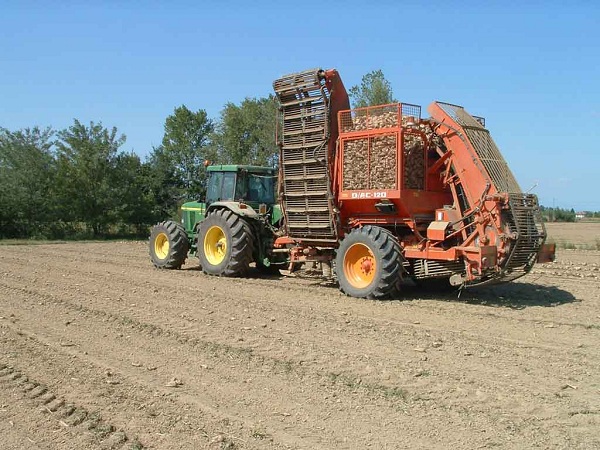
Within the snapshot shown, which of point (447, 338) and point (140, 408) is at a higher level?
point (447, 338)

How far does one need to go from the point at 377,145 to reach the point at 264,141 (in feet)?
80.9

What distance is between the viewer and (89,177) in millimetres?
29297

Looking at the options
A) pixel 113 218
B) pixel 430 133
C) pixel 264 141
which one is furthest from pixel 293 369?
pixel 264 141

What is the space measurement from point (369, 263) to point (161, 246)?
21.5 ft

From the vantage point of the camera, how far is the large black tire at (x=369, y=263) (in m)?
9.16

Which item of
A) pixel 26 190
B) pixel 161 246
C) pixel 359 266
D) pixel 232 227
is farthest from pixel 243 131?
pixel 359 266

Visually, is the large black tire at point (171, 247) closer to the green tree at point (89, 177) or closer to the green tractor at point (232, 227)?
the green tractor at point (232, 227)

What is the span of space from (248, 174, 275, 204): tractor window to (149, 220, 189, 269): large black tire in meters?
1.99

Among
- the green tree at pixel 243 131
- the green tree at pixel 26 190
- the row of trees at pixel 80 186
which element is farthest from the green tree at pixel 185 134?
the green tree at pixel 26 190

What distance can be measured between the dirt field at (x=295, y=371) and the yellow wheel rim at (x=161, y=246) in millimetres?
4635

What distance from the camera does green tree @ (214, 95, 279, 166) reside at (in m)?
37.1

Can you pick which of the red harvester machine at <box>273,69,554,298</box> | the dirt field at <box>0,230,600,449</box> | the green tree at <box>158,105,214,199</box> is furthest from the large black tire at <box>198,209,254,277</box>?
the green tree at <box>158,105,214,199</box>

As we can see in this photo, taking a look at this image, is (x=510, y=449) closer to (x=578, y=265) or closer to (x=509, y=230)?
(x=509, y=230)

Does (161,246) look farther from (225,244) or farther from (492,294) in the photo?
(492,294)
